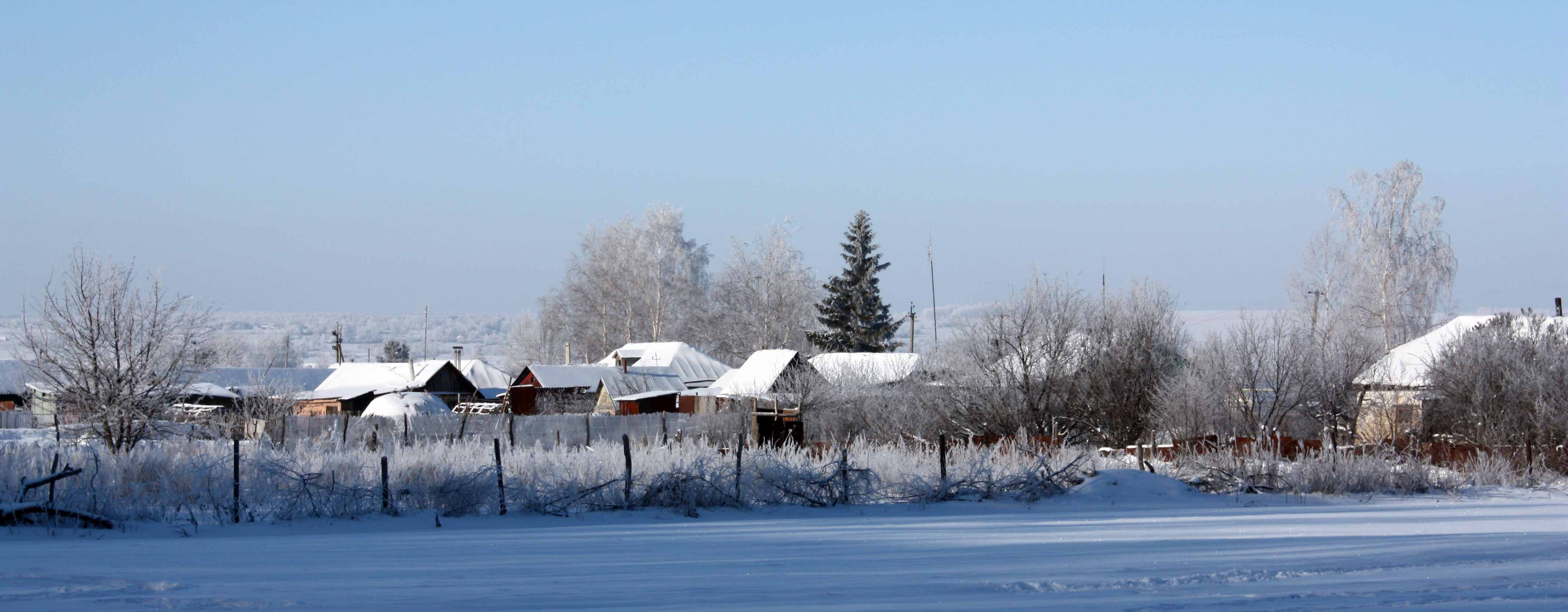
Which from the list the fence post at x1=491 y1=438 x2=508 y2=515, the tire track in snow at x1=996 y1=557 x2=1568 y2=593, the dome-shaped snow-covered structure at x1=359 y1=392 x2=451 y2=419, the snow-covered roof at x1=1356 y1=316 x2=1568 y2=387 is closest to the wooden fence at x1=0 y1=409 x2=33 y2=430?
the dome-shaped snow-covered structure at x1=359 y1=392 x2=451 y2=419

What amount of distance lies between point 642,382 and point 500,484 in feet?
102

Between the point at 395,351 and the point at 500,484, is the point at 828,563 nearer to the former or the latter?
the point at 500,484

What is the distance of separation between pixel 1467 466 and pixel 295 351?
423 feet

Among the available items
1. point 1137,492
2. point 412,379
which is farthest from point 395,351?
point 1137,492

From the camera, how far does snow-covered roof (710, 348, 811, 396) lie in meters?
37.9

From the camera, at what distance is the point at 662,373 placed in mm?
49375

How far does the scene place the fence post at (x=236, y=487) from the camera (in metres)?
15.5

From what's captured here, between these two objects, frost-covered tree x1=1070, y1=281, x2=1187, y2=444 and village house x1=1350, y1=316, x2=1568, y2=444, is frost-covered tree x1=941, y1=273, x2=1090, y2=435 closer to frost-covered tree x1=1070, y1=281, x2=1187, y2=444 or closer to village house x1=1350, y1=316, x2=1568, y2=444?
frost-covered tree x1=1070, y1=281, x2=1187, y2=444

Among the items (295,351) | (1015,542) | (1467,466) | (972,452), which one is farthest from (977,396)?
(295,351)

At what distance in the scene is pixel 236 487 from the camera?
15.6 meters

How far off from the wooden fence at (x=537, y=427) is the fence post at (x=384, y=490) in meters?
15.0

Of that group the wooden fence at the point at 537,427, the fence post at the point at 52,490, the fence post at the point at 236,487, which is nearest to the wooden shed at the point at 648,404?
the wooden fence at the point at 537,427

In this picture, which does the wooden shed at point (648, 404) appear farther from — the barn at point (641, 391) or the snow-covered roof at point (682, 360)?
the snow-covered roof at point (682, 360)

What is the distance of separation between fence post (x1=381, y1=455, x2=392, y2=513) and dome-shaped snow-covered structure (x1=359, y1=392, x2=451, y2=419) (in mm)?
22322
